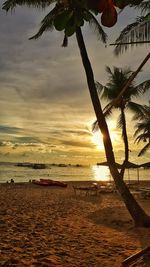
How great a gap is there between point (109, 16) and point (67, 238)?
26.2 feet

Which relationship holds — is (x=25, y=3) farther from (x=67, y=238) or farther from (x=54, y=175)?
(x=54, y=175)

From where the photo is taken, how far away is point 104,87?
21203mm

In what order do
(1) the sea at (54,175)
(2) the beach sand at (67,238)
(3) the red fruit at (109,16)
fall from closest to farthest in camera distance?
(3) the red fruit at (109,16) < (2) the beach sand at (67,238) < (1) the sea at (54,175)

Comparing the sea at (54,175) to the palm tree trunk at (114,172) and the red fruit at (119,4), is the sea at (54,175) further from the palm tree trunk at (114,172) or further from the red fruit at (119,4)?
the red fruit at (119,4)

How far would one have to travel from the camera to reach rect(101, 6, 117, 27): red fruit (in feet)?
5.16

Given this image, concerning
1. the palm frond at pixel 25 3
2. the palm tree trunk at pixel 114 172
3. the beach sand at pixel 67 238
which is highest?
the palm frond at pixel 25 3

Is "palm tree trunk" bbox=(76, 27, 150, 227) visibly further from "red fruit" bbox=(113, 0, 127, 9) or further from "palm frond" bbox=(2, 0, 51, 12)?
"red fruit" bbox=(113, 0, 127, 9)

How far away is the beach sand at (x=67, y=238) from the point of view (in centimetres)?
697

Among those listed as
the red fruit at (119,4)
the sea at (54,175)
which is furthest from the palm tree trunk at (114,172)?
the sea at (54,175)

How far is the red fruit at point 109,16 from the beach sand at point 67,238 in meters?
5.49

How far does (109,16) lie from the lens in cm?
157

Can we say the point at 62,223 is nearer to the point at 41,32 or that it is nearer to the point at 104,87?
the point at 41,32

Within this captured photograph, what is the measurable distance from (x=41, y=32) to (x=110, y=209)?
7.97 m

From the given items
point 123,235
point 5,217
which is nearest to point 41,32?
point 5,217
